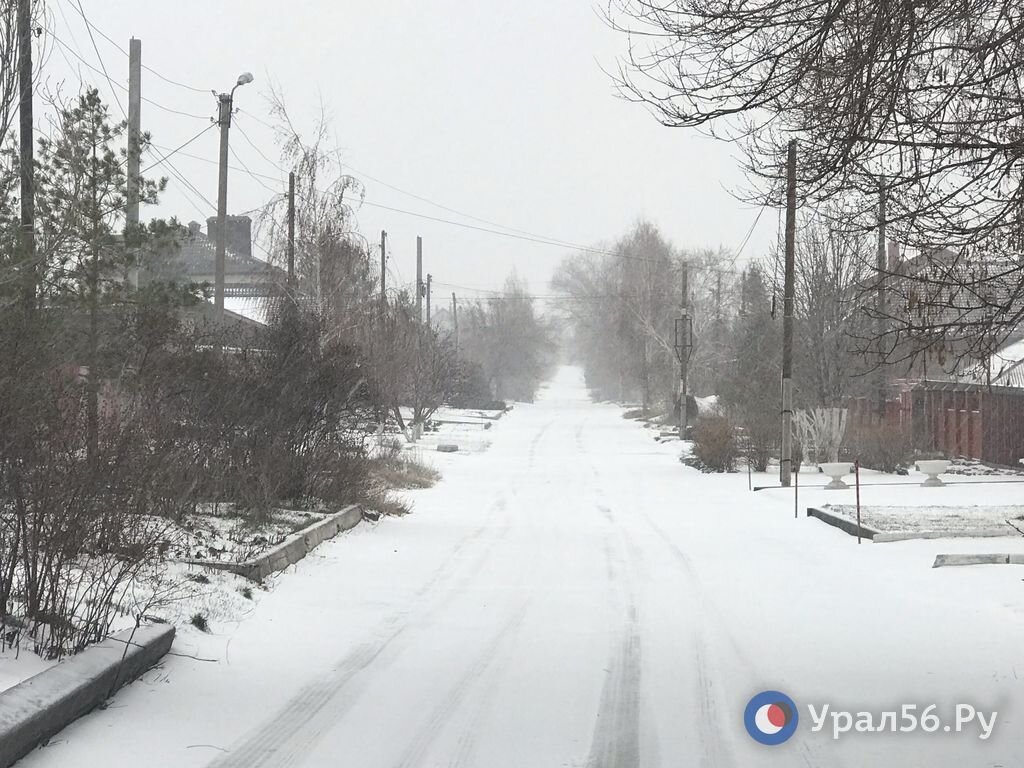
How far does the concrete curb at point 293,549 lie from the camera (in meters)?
10.0

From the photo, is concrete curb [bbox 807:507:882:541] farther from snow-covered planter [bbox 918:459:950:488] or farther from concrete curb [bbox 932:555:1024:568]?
snow-covered planter [bbox 918:459:950:488]

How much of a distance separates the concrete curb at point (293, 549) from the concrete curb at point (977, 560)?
6533mm

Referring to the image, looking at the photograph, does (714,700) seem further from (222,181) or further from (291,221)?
(291,221)

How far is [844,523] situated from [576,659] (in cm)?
882

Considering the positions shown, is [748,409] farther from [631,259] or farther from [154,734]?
[631,259]

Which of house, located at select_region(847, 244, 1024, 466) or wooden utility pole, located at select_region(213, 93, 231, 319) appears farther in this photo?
house, located at select_region(847, 244, 1024, 466)

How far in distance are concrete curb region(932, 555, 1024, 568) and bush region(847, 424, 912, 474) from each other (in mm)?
15926

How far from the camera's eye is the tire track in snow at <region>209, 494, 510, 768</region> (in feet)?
18.4

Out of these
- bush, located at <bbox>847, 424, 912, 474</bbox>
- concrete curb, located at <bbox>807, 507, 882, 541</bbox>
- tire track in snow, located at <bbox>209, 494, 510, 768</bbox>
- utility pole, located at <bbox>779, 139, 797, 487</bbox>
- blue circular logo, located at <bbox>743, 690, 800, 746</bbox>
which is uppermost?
utility pole, located at <bbox>779, 139, 797, 487</bbox>

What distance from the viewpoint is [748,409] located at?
3334 centimetres

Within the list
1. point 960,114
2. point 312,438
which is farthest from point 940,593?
point 312,438

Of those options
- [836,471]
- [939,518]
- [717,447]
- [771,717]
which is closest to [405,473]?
[717,447]

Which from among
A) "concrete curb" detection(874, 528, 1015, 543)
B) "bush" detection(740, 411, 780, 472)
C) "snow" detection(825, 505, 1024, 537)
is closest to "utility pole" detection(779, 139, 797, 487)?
"bush" detection(740, 411, 780, 472)

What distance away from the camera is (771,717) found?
251 inches
